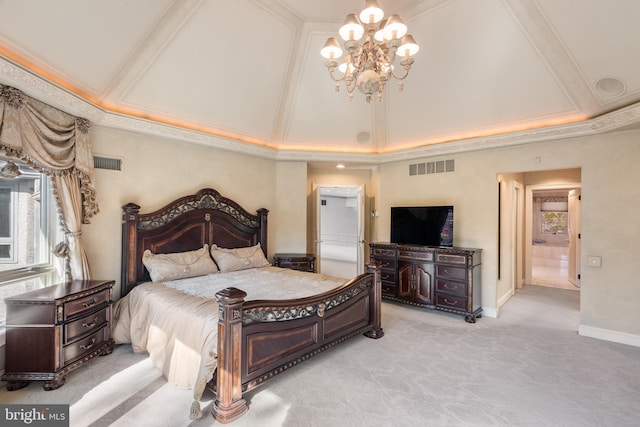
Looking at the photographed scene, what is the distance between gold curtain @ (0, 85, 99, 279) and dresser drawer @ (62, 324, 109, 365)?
0.66 m

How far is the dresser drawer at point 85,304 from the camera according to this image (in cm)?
269

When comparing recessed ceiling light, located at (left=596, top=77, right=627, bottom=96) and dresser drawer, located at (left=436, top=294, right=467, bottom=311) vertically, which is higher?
recessed ceiling light, located at (left=596, top=77, right=627, bottom=96)

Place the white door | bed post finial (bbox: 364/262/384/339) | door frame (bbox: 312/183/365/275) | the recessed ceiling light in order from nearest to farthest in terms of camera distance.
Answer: the recessed ceiling light, bed post finial (bbox: 364/262/384/339), door frame (bbox: 312/183/365/275), the white door

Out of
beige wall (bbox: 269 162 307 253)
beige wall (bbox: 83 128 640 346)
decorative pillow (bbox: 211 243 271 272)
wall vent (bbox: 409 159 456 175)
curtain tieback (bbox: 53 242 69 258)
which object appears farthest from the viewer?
beige wall (bbox: 269 162 307 253)

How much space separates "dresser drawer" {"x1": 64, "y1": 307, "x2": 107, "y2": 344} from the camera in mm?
2688

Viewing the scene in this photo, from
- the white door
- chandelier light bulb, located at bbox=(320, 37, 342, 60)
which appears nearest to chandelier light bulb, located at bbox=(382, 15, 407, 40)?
chandelier light bulb, located at bbox=(320, 37, 342, 60)

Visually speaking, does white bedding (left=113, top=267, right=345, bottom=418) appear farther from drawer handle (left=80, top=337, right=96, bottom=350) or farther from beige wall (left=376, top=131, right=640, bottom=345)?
beige wall (left=376, top=131, right=640, bottom=345)

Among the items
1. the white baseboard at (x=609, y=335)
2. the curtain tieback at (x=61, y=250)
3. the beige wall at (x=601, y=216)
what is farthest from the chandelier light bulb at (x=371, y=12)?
the white baseboard at (x=609, y=335)

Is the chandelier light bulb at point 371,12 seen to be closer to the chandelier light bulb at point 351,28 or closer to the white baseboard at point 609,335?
the chandelier light bulb at point 351,28

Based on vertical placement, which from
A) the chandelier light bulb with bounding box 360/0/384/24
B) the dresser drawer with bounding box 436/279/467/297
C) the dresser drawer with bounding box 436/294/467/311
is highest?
the chandelier light bulb with bounding box 360/0/384/24

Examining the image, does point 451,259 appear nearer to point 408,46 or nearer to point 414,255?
point 414,255

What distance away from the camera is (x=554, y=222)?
35.0 ft

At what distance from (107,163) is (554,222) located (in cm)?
1309

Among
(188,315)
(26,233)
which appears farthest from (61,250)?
(188,315)
